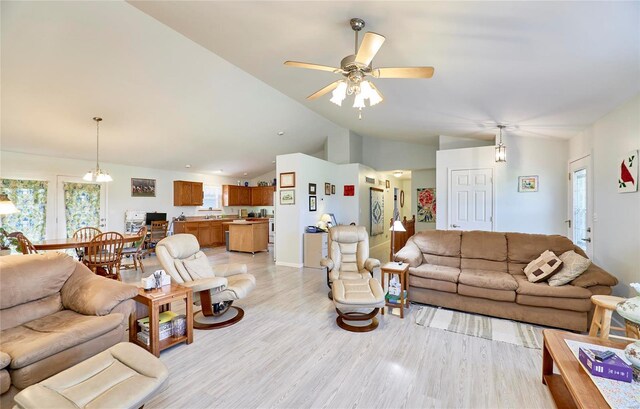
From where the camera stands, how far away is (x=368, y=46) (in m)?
1.88

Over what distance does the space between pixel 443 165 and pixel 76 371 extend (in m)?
5.90

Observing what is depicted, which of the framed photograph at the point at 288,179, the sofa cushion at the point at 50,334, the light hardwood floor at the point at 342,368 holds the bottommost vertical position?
the light hardwood floor at the point at 342,368

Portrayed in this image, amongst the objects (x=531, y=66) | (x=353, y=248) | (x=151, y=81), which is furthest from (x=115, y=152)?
(x=531, y=66)

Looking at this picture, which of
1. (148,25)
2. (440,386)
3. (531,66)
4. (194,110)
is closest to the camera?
(440,386)

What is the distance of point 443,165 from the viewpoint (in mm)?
5605

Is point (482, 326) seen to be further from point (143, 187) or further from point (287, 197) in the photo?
point (143, 187)

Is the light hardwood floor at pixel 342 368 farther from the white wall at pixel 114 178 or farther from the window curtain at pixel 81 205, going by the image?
the white wall at pixel 114 178

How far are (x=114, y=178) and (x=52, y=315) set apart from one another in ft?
17.9

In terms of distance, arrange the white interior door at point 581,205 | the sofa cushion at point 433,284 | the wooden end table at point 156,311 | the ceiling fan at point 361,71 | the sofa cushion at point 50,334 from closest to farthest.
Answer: the sofa cushion at point 50,334 < the ceiling fan at point 361,71 < the wooden end table at point 156,311 < the sofa cushion at point 433,284 < the white interior door at point 581,205

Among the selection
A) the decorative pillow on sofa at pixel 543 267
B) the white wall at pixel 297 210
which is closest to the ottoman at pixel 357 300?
the decorative pillow on sofa at pixel 543 267

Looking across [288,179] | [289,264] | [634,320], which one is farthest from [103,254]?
[634,320]

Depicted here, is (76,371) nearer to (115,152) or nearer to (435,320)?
(435,320)

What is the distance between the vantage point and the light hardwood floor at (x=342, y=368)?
1.89m

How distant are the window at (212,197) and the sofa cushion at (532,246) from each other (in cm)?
822
